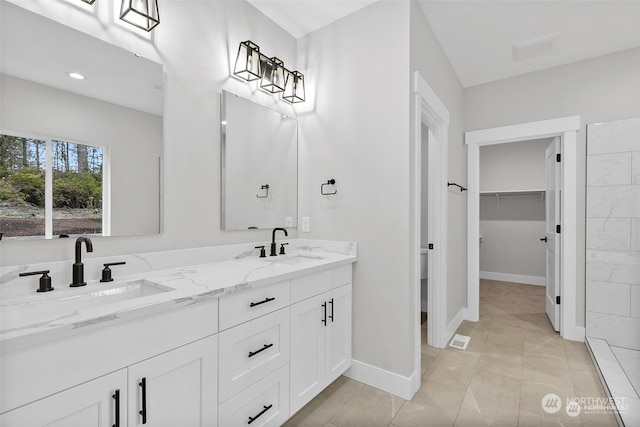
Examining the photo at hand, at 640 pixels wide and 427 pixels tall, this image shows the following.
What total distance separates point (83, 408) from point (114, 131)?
1163 mm

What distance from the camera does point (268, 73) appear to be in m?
2.16

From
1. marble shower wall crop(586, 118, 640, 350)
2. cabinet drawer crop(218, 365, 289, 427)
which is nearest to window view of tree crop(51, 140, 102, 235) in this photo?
cabinet drawer crop(218, 365, 289, 427)

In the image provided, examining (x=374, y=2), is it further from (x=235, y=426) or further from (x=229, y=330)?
(x=235, y=426)

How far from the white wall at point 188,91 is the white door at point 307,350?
68 cm

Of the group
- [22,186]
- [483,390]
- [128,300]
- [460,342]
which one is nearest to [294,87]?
[22,186]

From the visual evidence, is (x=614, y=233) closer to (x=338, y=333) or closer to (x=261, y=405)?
(x=338, y=333)

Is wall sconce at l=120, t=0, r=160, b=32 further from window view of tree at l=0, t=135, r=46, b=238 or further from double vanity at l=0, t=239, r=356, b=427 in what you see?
double vanity at l=0, t=239, r=356, b=427

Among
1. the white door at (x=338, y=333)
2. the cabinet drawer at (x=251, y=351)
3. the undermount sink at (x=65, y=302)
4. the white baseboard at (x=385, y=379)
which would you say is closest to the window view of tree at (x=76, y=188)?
the undermount sink at (x=65, y=302)

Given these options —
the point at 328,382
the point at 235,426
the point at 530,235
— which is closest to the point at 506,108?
the point at 530,235

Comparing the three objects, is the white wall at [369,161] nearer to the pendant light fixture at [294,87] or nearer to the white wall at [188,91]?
the pendant light fixture at [294,87]

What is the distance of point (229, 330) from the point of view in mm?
1324

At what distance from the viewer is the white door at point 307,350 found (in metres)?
1.66

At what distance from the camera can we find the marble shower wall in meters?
2.66

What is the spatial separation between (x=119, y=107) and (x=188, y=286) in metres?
0.95
